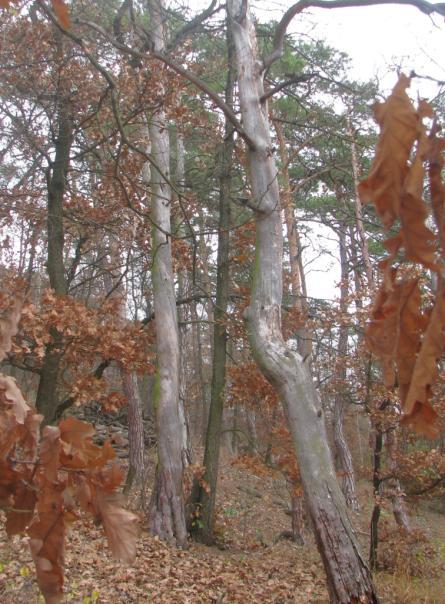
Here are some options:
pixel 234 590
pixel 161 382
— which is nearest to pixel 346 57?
pixel 161 382

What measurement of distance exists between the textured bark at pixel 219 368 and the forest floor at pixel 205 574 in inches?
22.8

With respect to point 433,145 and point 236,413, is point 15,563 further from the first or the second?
point 236,413

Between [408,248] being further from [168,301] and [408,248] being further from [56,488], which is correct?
[168,301]

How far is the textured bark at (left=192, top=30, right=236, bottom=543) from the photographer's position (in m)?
9.78

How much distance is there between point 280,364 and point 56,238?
5249mm

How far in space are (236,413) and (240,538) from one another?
35.2 ft

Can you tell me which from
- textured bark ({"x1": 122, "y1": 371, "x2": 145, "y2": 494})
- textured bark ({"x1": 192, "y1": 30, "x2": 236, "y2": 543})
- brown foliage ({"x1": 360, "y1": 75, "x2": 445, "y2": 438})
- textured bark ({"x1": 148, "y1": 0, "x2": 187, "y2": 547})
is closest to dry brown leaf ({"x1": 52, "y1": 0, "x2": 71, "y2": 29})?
brown foliage ({"x1": 360, "y1": 75, "x2": 445, "y2": 438})

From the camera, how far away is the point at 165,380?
31.6ft

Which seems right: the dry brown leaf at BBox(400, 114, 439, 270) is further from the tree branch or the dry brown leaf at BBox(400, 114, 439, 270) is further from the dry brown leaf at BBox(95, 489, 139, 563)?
the tree branch

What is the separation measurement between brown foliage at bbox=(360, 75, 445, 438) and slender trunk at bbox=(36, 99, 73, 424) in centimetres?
844

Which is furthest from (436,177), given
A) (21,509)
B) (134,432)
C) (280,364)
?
(134,432)

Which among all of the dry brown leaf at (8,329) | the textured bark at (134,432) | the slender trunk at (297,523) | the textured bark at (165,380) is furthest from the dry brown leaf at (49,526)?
the slender trunk at (297,523)

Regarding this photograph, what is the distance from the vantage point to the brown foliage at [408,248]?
64cm

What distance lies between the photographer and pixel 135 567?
21.5ft
